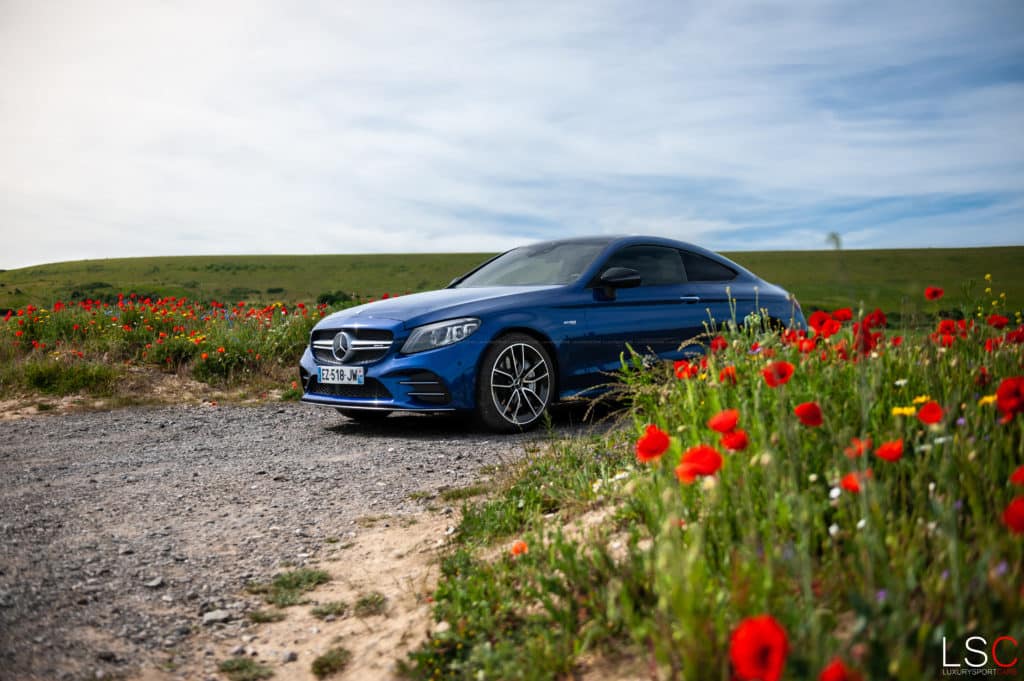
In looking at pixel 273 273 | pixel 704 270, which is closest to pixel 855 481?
→ pixel 704 270

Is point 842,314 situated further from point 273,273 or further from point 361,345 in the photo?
point 273,273

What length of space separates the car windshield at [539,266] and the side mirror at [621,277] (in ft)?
1.04

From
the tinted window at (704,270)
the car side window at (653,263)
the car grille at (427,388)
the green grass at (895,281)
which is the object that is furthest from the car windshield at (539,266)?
the green grass at (895,281)

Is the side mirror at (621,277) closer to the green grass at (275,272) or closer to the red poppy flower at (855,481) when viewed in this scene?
the red poppy flower at (855,481)

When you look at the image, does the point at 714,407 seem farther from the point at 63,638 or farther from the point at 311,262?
the point at 311,262

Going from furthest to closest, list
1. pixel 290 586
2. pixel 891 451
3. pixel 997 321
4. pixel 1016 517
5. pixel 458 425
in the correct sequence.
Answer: pixel 458 425 → pixel 997 321 → pixel 290 586 → pixel 891 451 → pixel 1016 517

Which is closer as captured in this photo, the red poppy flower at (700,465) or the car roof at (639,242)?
the red poppy flower at (700,465)

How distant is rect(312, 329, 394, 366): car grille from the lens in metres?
6.49

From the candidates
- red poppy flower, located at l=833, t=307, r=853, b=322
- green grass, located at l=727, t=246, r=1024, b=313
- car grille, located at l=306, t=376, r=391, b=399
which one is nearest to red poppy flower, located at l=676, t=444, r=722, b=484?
green grass, located at l=727, t=246, r=1024, b=313

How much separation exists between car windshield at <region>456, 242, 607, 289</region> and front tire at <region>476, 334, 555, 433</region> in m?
0.82

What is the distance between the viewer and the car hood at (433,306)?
6.48m

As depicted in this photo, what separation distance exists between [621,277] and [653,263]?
2.99ft

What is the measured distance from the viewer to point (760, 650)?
4.10 ft

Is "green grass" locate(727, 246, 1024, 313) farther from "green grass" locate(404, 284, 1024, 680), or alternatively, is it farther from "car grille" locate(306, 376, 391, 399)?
"car grille" locate(306, 376, 391, 399)
